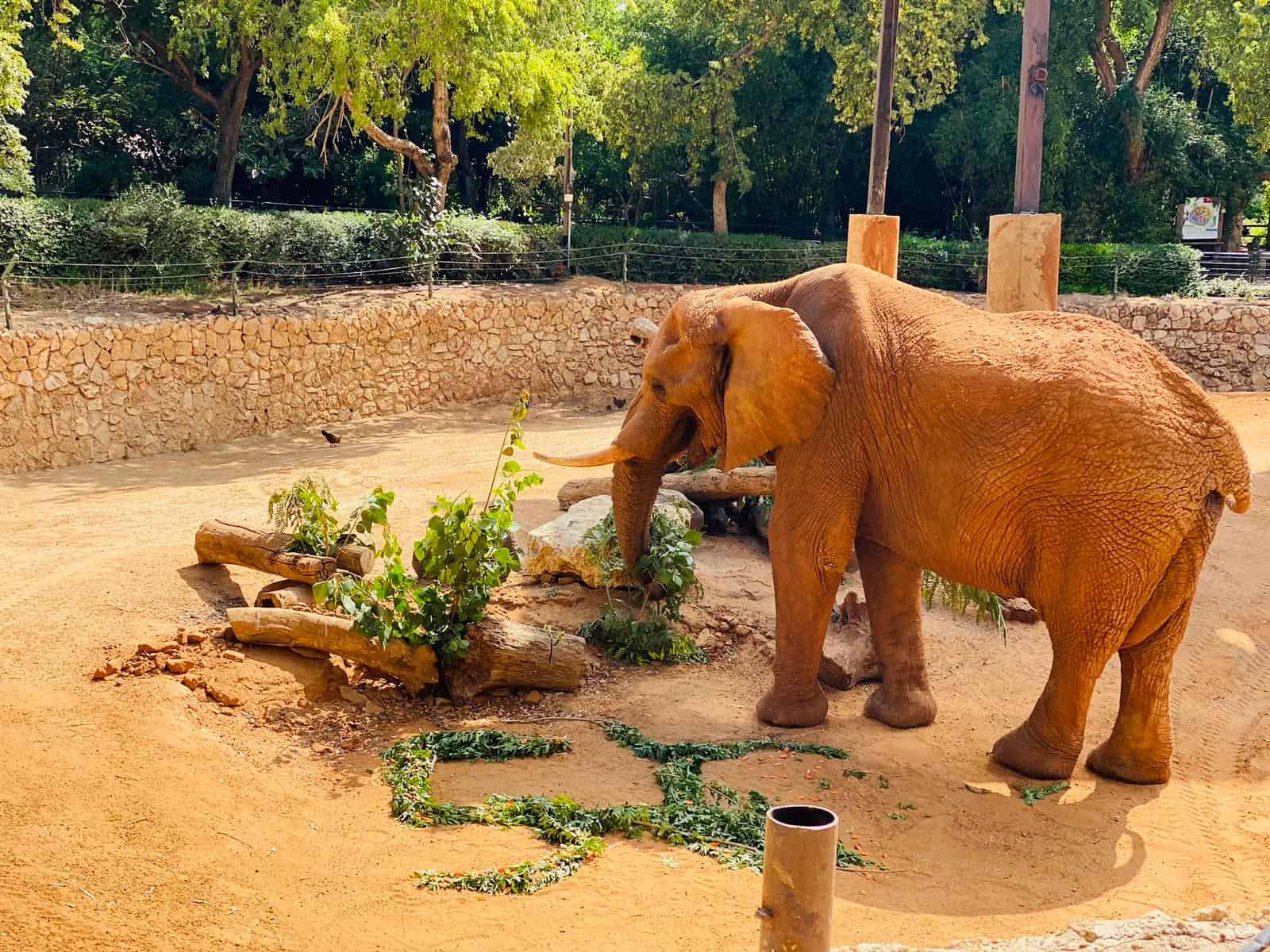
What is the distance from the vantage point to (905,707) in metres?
7.88

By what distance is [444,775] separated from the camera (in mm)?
6867

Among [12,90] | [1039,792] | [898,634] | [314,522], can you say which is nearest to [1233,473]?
[1039,792]

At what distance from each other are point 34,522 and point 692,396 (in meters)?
7.53

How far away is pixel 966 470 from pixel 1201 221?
38.4 metres

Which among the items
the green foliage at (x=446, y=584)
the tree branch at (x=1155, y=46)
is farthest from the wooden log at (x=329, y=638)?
the tree branch at (x=1155, y=46)

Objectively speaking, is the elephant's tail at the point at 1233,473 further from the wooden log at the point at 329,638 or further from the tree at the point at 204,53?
the tree at the point at 204,53

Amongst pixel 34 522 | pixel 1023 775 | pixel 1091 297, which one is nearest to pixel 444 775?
pixel 1023 775

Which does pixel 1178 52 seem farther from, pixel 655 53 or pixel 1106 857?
pixel 1106 857

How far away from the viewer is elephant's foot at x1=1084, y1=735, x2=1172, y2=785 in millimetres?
7148

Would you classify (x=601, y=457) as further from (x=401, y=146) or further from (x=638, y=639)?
(x=401, y=146)

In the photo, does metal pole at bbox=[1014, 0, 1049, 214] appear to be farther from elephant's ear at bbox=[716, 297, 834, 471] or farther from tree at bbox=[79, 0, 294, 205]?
tree at bbox=[79, 0, 294, 205]

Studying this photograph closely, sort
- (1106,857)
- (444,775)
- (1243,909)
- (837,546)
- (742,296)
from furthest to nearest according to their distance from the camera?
(742,296), (837,546), (444,775), (1106,857), (1243,909)

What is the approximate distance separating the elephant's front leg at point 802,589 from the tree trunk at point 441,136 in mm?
14385

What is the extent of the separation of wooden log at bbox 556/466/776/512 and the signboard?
97.9 ft
